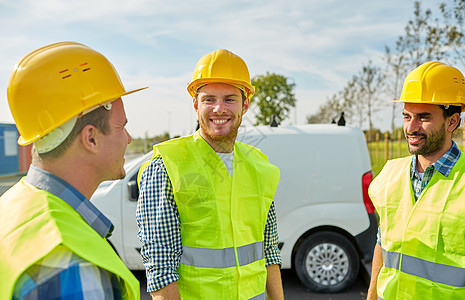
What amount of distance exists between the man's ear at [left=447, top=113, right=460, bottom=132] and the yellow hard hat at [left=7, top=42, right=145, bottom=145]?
206 cm

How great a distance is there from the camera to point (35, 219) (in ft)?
3.44

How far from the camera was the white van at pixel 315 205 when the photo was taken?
4.86 metres

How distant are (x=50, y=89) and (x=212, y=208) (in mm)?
1025

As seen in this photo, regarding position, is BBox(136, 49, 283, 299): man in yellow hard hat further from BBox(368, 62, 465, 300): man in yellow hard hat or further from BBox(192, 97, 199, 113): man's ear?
BBox(368, 62, 465, 300): man in yellow hard hat

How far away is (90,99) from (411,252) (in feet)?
6.18

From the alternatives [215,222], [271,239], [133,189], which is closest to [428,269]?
[271,239]

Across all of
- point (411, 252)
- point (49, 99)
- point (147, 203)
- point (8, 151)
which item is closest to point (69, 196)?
point (49, 99)

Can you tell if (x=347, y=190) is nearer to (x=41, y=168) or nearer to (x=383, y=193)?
(x=383, y=193)

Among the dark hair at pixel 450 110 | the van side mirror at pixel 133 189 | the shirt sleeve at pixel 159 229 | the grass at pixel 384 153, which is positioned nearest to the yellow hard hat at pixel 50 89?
the shirt sleeve at pixel 159 229

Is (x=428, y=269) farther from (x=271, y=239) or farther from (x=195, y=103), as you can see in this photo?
→ (x=195, y=103)

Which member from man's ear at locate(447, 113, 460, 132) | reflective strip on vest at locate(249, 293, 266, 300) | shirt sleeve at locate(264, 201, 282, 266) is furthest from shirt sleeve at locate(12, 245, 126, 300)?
man's ear at locate(447, 113, 460, 132)

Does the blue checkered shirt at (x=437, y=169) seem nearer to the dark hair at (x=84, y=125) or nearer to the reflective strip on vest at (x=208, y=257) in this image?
the reflective strip on vest at (x=208, y=257)

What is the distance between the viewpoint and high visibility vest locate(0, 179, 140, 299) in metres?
0.97

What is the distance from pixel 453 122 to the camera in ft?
7.79
